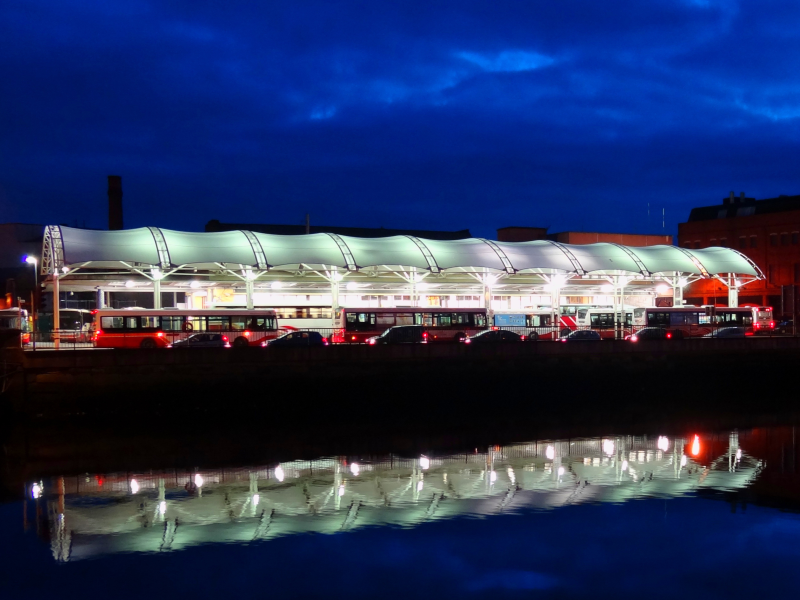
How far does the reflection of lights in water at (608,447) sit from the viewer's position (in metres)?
29.5

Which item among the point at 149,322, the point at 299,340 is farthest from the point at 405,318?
the point at 149,322

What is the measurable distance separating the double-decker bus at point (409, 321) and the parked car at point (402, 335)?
1.59 meters

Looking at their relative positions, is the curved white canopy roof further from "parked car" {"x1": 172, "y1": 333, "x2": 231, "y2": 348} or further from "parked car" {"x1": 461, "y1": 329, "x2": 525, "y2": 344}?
"parked car" {"x1": 461, "y1": 329, "x2": 525, "y2": 344}

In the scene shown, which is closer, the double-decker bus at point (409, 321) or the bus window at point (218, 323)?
the bus window at point (218, 323)

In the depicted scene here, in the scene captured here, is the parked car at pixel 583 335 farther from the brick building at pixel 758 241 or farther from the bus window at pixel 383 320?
the brick building at pixel 758 241

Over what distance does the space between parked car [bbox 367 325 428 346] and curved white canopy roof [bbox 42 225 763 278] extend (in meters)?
7.11

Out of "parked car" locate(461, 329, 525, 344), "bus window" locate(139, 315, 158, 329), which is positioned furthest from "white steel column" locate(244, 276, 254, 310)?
"parked car" locate(461, 329, 525, 344)

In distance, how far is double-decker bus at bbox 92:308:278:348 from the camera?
44.1 meters

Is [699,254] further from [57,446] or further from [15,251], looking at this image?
[15,251]

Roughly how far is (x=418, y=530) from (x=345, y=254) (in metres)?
34.6

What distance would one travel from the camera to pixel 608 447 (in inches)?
1201

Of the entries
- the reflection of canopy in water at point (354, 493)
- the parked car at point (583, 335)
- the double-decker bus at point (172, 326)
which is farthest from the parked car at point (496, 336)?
the reflection of canopy in water at point (354, 493)

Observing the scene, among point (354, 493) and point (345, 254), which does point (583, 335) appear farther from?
point (354, 493)

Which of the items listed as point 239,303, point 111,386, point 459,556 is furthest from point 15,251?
point 459,556
